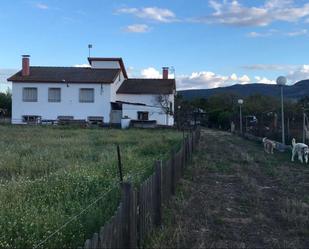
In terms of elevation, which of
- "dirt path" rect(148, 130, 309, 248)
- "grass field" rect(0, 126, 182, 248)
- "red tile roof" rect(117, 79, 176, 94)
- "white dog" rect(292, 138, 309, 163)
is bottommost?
"dirt path" rect(148, 130, 309, 248)

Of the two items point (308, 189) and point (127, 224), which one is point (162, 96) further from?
point (127, 224)

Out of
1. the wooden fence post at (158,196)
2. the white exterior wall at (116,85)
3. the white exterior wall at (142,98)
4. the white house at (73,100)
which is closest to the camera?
the wooden fence post at (158,196)

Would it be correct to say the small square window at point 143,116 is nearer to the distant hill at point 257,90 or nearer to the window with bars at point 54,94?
the window with bars at point 54,94

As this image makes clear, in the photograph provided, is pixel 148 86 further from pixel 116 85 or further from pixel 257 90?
pixel 257 90

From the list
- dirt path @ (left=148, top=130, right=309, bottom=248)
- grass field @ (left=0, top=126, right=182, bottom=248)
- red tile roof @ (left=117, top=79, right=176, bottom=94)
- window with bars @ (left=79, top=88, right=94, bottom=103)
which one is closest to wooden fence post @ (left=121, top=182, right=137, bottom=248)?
grass field @ (left=0, top=126, right=182, bottom=248)

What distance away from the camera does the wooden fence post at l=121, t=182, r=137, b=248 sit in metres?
5.59

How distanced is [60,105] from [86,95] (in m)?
3.14

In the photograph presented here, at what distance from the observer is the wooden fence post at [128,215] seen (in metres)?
5.59

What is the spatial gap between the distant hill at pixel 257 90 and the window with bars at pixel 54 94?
2436 centimetres

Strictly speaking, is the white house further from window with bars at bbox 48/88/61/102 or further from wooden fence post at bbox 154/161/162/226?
wooden fence post at bbox 154/161/162/226

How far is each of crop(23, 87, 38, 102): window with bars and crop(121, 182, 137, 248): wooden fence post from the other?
56.8 m

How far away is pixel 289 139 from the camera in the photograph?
26.5 meters

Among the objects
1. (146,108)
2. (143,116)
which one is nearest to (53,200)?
(143,116)

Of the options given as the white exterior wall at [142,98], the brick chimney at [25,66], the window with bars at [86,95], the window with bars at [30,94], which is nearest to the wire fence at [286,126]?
the white exterior wall at [142,98]
